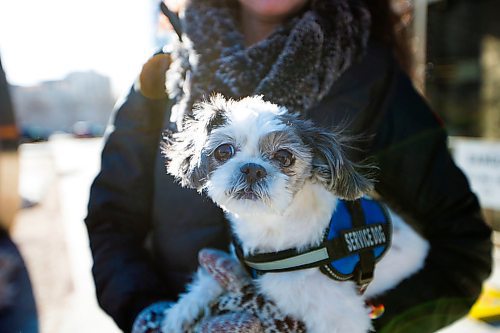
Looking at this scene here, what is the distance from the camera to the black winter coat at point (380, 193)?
180 centimetres

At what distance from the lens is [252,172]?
1.28 m

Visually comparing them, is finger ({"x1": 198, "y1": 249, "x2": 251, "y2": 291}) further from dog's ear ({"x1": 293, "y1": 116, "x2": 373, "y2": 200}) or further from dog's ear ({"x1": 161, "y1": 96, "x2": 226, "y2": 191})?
dog's ear ({"x1": 293, "y1": 116, "x2": 373, "y2": 200})

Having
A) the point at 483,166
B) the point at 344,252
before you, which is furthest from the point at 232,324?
the point at 483,166

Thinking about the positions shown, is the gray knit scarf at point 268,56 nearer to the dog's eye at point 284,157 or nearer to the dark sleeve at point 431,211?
the dog's eye at point 284,157

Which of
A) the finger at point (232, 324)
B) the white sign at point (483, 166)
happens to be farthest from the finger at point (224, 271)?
the white sign at point (483, 166)

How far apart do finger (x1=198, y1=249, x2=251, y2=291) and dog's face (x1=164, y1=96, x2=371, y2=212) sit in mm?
329

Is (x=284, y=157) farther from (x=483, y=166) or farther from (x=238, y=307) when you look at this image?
(x=483, y=166)

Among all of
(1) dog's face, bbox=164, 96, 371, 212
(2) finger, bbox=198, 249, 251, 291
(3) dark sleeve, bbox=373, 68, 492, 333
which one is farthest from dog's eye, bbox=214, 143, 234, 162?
(3) dark sleeve, bbox=373, 68, 492, 333

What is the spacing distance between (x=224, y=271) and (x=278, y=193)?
439mm

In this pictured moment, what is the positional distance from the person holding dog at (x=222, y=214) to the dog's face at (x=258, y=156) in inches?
9.9

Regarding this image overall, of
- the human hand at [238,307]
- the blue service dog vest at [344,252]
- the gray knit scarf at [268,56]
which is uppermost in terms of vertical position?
the gray knit scarf at [268,56]

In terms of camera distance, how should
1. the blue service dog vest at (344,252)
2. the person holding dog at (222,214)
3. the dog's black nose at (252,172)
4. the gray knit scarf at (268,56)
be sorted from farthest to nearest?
the person holding dog at (222,214), the blue service dog vest at (344,252), the gray knit scarf at (268,56), the dog's black nose at (252,172)

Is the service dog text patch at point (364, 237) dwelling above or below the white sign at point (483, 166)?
above

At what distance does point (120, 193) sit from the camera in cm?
186
